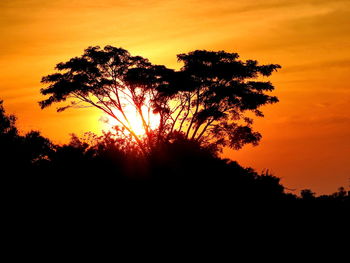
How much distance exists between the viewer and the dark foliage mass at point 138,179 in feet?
93.9

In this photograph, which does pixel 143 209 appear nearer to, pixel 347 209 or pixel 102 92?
pixel 347 209

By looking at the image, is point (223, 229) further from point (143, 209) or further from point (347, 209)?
point (347, 209)

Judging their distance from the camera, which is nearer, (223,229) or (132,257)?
(132,257)

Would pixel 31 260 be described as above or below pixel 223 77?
below

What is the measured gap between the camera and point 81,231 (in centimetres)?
2638

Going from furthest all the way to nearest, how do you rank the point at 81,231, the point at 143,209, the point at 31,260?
the point at 143,209
the point at 81,231
the point at 31,260

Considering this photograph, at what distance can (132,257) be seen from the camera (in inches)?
1013

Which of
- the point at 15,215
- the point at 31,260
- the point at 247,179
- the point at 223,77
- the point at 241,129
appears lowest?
the point at 31,260

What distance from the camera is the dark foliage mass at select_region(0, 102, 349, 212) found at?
93.9 ft

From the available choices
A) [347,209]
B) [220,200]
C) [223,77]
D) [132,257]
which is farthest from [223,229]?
[223,77]

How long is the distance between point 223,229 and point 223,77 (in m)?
28.0

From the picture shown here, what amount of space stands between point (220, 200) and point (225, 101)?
2616cm

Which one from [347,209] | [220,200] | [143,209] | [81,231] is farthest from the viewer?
[347,209]

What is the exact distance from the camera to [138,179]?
30672 millimetres
